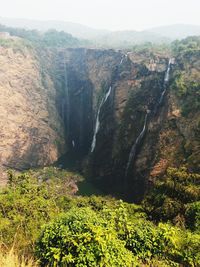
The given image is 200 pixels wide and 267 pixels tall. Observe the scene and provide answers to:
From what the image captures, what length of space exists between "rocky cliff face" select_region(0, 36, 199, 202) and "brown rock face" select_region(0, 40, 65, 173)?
11 centimetres

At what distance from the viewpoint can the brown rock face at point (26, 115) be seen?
3716cm

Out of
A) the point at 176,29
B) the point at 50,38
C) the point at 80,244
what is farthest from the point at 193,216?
the point at 176,29

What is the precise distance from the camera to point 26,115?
4034 cm

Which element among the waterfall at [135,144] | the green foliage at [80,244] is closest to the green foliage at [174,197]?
the green foliage at [80,244]

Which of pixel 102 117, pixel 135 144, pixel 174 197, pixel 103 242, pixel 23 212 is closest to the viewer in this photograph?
pixel 103 242

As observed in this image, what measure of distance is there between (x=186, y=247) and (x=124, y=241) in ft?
6.49

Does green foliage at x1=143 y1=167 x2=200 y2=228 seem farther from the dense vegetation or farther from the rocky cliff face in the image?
the rocky cliff face

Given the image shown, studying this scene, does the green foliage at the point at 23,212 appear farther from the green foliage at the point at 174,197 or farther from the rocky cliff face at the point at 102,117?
the rocky cliff face at the point at 102,117

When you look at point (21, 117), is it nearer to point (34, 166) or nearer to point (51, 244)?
point (34, 166)

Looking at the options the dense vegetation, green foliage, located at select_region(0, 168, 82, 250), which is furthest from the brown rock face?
the dense vegetation

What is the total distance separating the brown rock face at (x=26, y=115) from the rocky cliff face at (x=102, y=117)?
0.11 meters

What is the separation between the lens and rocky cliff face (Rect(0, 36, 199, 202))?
27984 mm

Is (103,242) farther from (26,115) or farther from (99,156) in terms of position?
(26,115)

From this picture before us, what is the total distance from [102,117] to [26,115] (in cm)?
947
